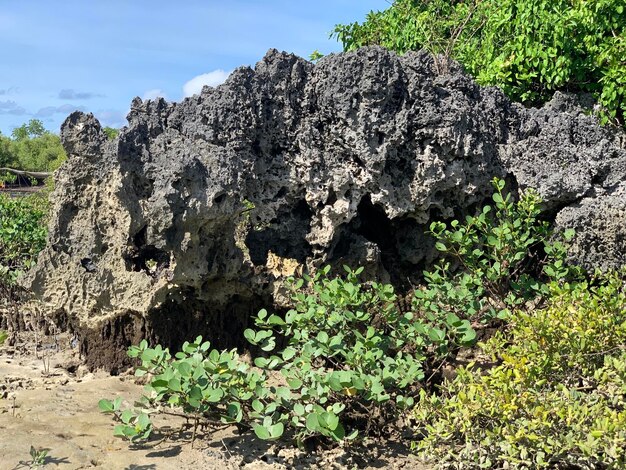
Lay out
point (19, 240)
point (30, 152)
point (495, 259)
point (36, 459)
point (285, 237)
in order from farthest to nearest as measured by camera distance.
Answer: point (30, 152), point (19, 240), point (285, 237), point (495, 259), point (36, 459)

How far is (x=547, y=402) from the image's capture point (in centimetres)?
403

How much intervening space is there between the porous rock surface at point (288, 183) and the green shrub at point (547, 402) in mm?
1332

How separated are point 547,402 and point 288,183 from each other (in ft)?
8.51

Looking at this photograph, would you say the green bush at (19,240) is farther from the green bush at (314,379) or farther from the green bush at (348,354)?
the green bush at (314,379)

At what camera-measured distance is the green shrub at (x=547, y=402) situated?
382 centimetres

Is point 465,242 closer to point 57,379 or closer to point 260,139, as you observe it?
point 260,139

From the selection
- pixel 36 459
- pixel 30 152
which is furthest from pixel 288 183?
pixel 30 152

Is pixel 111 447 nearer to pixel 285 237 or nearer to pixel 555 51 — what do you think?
pixel 285 237

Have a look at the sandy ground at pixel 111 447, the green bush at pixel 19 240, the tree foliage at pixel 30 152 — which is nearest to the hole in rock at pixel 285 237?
the sandy ground at pixel 111 447

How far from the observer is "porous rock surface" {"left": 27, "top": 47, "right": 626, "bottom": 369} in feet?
17.8

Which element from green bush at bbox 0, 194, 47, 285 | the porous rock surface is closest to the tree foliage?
green bush at bbox 0, 194, 47, 285

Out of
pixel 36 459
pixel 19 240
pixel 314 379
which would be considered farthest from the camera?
pixel 19 240

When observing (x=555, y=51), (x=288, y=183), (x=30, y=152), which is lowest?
(x=288, y=183)

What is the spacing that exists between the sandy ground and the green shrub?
1.68ft
